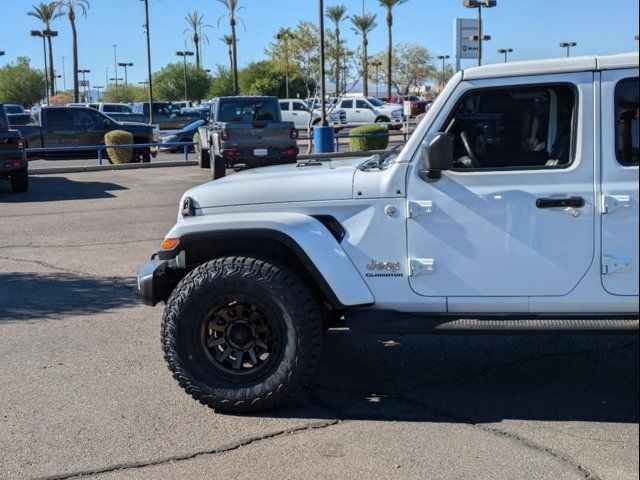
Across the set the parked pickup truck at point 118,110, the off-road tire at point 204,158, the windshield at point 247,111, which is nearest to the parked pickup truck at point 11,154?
the windshield at point 247,111

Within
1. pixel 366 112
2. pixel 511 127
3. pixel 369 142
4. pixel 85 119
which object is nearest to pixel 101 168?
pixel 85 119

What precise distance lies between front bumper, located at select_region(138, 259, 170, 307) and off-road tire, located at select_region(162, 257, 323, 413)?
0.77 feet

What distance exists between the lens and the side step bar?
14.1 ft

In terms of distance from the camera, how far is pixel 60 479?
3963 millimetres

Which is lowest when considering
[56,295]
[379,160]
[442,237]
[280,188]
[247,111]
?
[56,295]

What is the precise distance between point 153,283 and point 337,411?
4.47 ft

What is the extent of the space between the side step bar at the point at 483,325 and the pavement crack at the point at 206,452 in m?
0.59

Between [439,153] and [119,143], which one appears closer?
[439,153]

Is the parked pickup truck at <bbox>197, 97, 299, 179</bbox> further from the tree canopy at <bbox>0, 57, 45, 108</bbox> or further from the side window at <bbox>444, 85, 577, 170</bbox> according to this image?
the tree canopy at <bbox>0, 57, 45, 108</bbox>

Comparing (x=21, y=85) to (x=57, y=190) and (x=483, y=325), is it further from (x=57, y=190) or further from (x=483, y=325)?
(x=483, y=325)

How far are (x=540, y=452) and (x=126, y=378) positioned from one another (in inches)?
107

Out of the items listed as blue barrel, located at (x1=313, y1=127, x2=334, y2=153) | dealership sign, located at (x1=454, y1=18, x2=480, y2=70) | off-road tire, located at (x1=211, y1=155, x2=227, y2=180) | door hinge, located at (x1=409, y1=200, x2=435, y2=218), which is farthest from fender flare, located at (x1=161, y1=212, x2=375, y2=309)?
blue barrel, located at (x1=313, y1=127, x2=334, y2=153)

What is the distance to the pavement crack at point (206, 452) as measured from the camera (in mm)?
4014

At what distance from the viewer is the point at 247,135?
1839 centimetres
